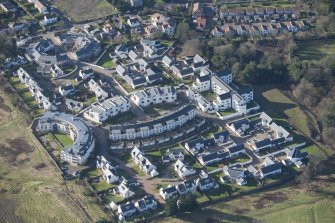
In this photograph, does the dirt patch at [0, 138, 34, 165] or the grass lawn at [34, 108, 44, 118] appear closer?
the dirt patch at [0, 138, 34, 165]

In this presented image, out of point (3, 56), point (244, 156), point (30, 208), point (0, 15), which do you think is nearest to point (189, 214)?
point (244, 156)

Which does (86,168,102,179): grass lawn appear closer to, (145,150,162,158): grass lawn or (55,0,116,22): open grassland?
(145,150,162,158): grass lawn

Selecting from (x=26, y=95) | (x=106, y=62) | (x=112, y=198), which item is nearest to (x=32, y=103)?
(x=26, y=95)

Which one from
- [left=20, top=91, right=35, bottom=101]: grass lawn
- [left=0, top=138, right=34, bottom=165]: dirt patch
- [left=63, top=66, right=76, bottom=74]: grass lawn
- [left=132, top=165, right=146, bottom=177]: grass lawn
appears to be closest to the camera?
[left=132, top=165, right=146, bottom=177]: grass lawn

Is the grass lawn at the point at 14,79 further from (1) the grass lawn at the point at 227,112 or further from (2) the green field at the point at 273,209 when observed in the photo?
(2) the green field at the point at 273,209

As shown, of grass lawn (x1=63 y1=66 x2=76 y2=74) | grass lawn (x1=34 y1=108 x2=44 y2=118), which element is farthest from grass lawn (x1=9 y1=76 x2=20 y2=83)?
grass lawn (x1=34 y1=108 x2=44 y2=118)

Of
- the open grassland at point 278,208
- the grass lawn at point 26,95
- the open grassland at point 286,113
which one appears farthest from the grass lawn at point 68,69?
the open grassland at point 278,208

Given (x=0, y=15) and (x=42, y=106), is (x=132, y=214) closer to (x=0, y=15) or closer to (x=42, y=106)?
(x=42, y=106)
